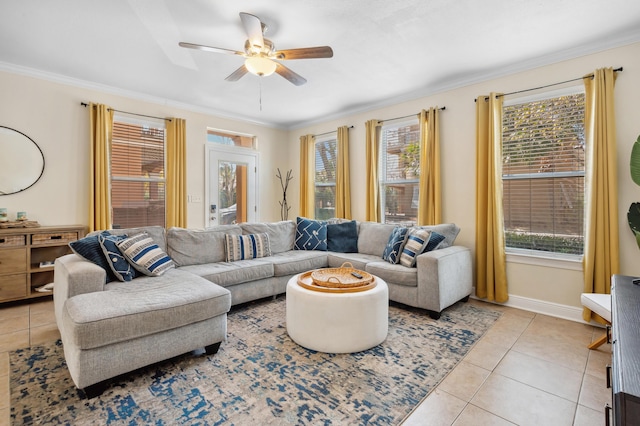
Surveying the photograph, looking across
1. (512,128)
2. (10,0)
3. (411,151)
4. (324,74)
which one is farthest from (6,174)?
(512,128)

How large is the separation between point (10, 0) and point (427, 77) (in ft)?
12.5

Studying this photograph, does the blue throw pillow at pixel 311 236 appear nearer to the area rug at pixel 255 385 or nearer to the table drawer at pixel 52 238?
the area rug at pixel 255 385

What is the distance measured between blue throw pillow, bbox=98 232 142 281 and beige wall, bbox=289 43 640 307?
11.7 ft

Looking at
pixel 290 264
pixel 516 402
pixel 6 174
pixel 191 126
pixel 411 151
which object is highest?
pixel 191 126

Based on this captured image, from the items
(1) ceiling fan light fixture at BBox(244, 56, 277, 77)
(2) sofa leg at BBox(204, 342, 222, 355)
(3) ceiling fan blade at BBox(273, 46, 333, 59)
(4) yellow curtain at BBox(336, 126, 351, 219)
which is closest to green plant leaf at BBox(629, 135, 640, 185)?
(3) ceiling fan blade at BBox(273, 46, 333, 59)

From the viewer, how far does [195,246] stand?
337 cm

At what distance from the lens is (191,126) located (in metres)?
4.77

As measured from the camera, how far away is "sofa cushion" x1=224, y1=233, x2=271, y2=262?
3545 millimetres

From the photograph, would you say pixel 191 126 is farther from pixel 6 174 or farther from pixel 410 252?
pixel 410 252

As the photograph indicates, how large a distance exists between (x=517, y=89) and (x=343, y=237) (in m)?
2.66

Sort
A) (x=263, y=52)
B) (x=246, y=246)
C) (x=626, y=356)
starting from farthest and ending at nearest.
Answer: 1. (x=246, y=246)
2. (x=263, y=52)
3. (x=626, y=356)

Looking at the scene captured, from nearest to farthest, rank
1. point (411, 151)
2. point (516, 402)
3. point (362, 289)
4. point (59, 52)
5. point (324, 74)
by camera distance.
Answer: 1. point (516, 402)
2. point (362, 289)
3. point (59, 52)
4. point (324, 74)
5. point (411, 151)

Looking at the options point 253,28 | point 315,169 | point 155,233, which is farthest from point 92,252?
point 315,169

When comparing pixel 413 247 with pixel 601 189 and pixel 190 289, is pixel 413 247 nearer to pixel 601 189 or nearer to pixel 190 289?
pixel 601 189
